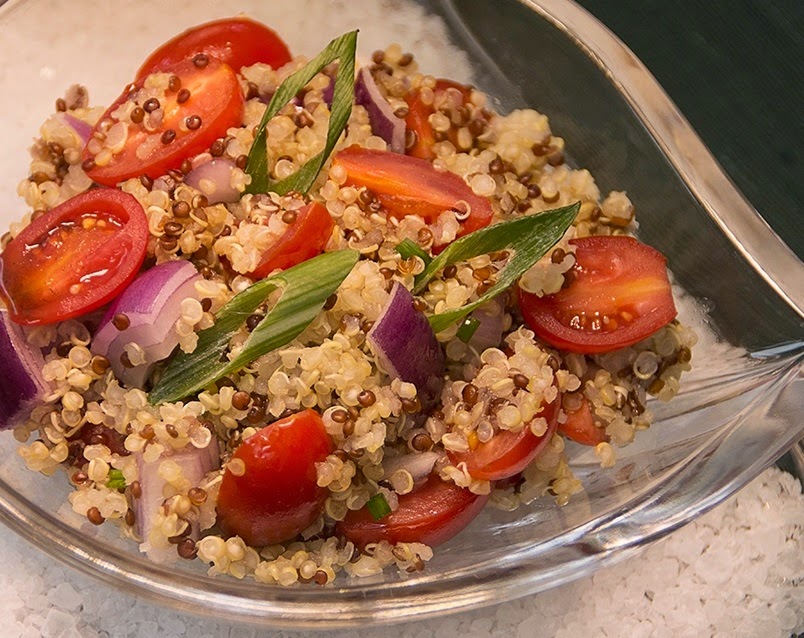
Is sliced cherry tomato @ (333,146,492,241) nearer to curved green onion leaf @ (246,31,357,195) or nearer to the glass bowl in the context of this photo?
curved green onion leaf @ (246,31,357,195)

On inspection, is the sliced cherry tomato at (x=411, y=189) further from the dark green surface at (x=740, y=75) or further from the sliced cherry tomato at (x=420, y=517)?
the dark green surface at (x=740, y=75)

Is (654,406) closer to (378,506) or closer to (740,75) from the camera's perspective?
(378,506)

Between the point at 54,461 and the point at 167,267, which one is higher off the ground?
the point at 167,267

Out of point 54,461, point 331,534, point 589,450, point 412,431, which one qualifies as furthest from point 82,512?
point 589,450

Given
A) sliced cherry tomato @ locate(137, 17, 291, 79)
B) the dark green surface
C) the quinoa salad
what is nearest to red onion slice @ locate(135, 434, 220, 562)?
the quinoa salad

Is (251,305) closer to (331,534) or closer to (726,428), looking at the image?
(331,534)

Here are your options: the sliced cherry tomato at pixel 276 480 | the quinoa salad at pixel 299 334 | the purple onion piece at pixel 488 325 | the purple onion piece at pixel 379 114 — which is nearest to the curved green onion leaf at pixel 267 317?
the quinoa salad at pixel 299 334

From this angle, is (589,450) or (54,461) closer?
(54,461)
